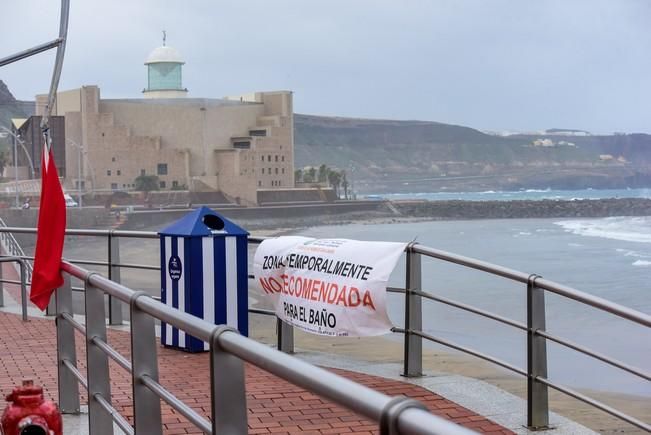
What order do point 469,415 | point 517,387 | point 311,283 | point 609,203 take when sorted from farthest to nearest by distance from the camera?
point 609,203, point 517,387, point 311,283, point 469,415

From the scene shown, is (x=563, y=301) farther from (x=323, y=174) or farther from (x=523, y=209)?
(x=523, y=209)

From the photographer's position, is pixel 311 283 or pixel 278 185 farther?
pixel 278 185

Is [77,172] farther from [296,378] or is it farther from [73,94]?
[296,378]

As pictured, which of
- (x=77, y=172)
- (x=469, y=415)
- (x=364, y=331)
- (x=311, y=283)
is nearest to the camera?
(x=469, y=415)

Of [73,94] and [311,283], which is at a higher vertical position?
[73,94]

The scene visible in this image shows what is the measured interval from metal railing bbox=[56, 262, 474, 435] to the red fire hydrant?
293mm

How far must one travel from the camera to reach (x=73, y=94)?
393ft

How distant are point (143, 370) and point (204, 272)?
4284 millimetres

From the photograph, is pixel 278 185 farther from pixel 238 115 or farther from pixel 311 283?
pixel 311 283

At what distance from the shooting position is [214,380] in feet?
9.36

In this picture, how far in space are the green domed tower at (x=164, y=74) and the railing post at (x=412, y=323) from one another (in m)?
136

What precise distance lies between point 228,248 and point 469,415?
2820mm

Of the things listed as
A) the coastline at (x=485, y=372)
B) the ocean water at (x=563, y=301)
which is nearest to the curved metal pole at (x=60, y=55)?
the coastline at (x=485, y=372)

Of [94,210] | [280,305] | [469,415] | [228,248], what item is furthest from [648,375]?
[94,210]
